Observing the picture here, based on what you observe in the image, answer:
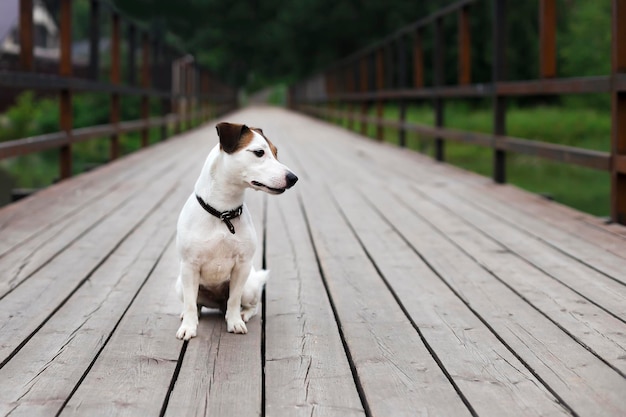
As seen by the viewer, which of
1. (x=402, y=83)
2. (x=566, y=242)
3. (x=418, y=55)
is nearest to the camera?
(x=566, y=242)

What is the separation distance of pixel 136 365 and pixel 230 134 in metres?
0.64

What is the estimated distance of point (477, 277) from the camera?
11.0 ft

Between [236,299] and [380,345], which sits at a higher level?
[236,299]

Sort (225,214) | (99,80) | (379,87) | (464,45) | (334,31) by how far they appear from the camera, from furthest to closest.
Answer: (334,31) → (379,87) → (99,80) → (464,45) → (225,214)

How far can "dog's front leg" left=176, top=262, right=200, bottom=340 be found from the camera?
2566 millimetres

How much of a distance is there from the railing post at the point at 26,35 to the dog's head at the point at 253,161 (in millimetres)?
3483

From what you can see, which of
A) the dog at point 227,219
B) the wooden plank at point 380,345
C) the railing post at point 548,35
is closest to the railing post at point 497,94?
the railing post at point 548,35

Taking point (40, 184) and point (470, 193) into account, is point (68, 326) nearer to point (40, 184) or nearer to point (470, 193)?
point (470, 193)

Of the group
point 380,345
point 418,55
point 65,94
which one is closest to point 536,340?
point 380,345

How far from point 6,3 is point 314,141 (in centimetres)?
720

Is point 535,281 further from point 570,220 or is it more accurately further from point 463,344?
point 570,220

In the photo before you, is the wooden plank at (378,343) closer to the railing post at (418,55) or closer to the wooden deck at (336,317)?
the wooden deck at (336,317)

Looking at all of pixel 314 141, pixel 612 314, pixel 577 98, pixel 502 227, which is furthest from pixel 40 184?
pixel 577 98

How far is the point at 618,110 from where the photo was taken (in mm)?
4453
